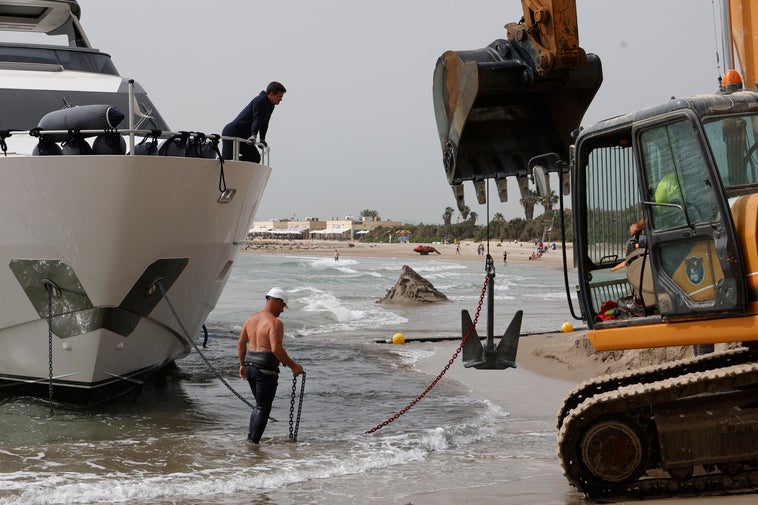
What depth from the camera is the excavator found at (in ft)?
19.9

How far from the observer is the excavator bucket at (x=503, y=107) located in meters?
8.46

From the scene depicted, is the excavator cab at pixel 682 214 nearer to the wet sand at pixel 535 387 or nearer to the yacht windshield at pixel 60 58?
the wet sand at pixel 535 387

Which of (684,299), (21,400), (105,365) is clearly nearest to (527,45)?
(684,299)

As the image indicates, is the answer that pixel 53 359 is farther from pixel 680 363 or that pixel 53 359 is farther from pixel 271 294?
pixel 680 363

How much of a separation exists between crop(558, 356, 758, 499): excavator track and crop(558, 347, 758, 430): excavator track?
0.78 ft

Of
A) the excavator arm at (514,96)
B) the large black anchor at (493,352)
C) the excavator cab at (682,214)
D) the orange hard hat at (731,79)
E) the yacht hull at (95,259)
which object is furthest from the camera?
the yacht hull at (95,259)

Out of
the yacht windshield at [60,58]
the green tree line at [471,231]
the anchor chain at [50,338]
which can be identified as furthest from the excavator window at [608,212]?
the green tree line at [471,231]

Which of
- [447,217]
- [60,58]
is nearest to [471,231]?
[447,217]

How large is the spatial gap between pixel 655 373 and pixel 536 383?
584 cm

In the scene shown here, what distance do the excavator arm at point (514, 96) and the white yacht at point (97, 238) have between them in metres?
3.37

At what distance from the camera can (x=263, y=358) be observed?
8.99 metres

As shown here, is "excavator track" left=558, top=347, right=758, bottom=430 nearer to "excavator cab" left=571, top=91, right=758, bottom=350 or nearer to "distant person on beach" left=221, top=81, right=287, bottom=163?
"excavator cab" left=571, top=91, right=758, bottom=350

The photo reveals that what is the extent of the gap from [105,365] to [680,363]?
257 inches

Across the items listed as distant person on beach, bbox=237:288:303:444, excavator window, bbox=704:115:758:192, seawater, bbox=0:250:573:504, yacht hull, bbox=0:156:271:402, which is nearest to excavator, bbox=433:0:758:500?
excavator window, bbox=704:115:758:192
